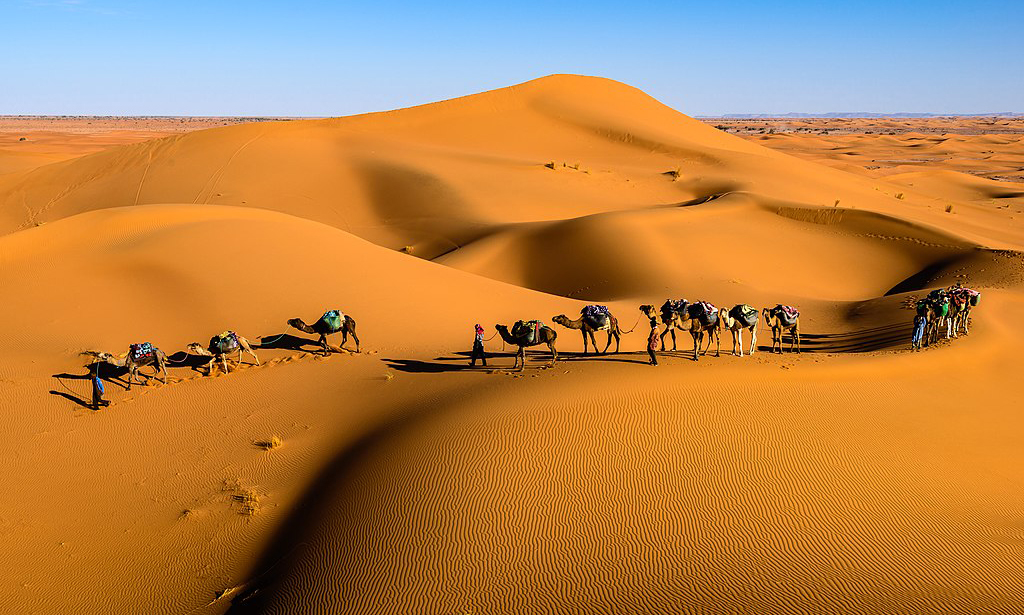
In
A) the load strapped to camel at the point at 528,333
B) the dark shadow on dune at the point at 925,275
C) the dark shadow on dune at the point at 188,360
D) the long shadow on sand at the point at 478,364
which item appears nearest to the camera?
the load strapped to camel at the point at 528,333

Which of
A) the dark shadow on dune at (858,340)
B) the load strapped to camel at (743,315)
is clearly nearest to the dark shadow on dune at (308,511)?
the load strapped to camel at (743,315)

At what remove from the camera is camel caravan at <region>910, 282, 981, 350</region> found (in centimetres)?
1445

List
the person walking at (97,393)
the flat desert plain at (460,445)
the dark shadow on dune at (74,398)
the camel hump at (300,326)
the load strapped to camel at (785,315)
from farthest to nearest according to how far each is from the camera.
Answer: the load strapped to camel at (785,315), the camel hump at (300,326), the dark shadow on dune at (74,398), the person walking at (97,393), the flat desert plain at (460,445)

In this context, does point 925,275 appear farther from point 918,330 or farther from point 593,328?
point 593,328

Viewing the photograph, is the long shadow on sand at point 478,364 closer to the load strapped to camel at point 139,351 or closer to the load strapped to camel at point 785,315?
the load strapped to camel at point 785,315

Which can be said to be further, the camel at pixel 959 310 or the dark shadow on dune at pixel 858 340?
the dark shadow on dune at pixel 858 340

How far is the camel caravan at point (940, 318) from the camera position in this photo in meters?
14.4

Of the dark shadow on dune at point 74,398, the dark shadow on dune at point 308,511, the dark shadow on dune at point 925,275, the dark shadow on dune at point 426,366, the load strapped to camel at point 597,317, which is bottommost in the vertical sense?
the dark shadow on dune at point 308,511

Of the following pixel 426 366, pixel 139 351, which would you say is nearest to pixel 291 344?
pixel 139 351

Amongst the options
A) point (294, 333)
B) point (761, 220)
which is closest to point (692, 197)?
point (761, 220)

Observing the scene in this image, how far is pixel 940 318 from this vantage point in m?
14.7

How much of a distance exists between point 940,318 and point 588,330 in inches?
293

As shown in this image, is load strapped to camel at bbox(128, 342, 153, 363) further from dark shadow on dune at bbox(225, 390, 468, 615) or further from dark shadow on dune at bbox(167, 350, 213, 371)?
dark shadow on dune at bbox(225, 390, 468, 615)

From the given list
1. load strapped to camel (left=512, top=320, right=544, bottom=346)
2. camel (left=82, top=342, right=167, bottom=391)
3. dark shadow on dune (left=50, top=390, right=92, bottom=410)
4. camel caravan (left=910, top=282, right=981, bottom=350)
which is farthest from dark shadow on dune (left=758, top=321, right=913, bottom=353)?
dark shadow on dune (left=50, top=390, right=92, bottom=410)
